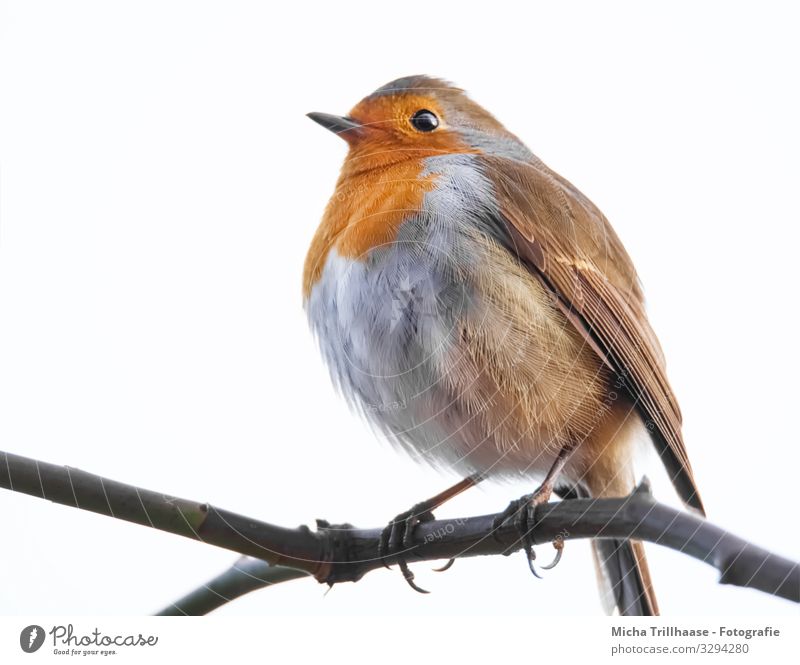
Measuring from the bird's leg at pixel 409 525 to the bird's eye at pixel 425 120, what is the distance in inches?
21.2

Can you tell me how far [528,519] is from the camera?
3.96 feet

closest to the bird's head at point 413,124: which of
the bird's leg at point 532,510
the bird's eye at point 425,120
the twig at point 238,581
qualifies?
the bird's eye at point 425,120

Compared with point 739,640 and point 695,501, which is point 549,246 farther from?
point 739,640

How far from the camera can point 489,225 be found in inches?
50.7

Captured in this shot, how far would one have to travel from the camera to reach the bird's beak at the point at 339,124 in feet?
4.05

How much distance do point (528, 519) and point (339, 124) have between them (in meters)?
0.61

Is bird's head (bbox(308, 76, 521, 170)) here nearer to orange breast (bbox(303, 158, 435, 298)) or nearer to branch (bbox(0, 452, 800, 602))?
orange breast (bbox(303, 158, 435, 298))

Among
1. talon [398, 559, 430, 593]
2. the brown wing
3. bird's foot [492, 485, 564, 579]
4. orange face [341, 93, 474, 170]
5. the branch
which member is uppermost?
orange face [341, 93, 474, 170]

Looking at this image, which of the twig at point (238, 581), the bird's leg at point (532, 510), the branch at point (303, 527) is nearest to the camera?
the branch at point (303, 527)

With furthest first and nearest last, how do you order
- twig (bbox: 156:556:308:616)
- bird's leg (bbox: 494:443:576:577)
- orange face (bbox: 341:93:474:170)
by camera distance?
1. orange face (bbox: 341:93:474:170)
2. bird's leg (bbox: 494:443:576:577)
3. twig (bbox: 156:556:308:616)

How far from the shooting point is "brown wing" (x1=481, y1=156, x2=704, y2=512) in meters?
1.23

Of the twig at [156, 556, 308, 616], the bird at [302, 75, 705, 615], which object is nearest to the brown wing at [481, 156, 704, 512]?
the bird at [302, 75, 705, 615]

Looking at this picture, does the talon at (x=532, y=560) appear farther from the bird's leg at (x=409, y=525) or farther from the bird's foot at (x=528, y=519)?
the bird's leg at (x=409, y=525)

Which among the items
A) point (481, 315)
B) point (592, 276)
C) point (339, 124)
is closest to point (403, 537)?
point (481, 315)
